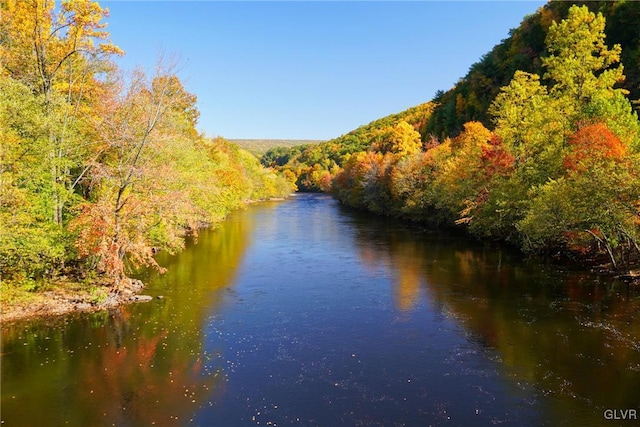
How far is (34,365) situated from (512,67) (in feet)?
271

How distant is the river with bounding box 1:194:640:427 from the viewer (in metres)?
13.0

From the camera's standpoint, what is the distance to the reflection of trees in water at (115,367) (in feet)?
42.5

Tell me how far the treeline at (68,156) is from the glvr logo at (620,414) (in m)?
20.1

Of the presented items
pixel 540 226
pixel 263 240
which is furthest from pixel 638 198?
pixel 263 240

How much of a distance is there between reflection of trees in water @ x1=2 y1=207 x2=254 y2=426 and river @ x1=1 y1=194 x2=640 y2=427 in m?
0.06

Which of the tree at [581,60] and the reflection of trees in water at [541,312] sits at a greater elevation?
the tree at [581,60]

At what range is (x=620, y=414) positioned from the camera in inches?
501

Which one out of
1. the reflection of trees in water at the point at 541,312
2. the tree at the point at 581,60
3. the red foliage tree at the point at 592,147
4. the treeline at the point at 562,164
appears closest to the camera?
the reflection of trees in water at the point at 541,312

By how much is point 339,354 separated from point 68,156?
60.6ft

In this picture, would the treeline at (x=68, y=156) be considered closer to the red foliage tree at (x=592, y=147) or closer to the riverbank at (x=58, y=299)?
the riverbank at (x=58, y=299)

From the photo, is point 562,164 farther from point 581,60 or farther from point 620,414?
point 620,414

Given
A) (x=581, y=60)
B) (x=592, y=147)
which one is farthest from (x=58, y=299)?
(x=581, y=60)

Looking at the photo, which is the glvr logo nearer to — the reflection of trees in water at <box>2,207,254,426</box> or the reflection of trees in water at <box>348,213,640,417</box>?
the reflection of trees in water at <box>348,213,640,417</box>

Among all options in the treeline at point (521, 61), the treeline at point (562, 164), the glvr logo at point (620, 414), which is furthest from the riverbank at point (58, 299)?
the treeline at point (521, 61)
